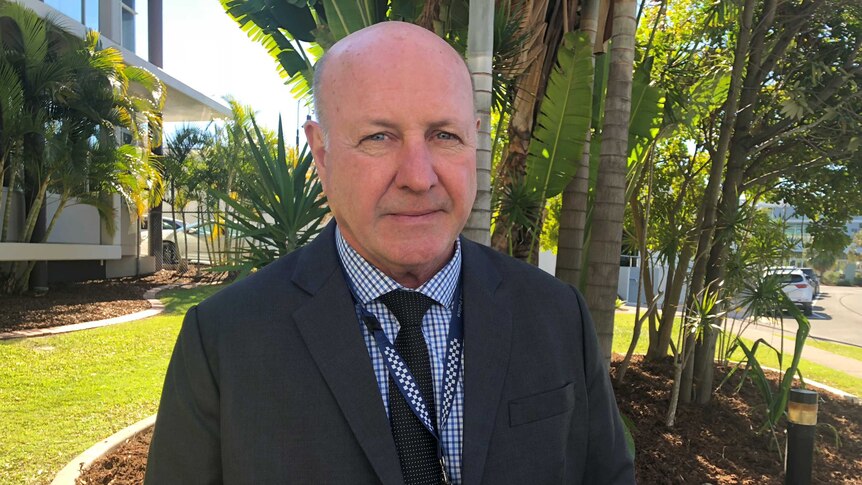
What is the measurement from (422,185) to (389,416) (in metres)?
0.49

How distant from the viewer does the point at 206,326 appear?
1316mm

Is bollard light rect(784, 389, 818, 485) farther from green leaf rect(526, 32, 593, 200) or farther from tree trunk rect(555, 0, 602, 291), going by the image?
green leaf rect(526, 32, 593, 200)

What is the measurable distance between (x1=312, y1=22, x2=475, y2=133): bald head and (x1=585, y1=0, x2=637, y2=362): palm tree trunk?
280 cm

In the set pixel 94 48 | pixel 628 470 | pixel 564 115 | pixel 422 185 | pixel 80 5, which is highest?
pixel 80 5

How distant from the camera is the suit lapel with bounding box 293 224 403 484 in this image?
1.21 metres

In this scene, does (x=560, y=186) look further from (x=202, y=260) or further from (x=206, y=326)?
(x=202, y=260)

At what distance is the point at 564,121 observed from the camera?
470cm

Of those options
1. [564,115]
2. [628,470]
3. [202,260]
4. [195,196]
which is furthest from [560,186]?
[202,260]

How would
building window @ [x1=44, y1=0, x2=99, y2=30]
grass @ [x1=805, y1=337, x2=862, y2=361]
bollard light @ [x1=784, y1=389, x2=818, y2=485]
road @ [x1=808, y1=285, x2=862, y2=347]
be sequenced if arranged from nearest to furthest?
bollard light @ [x1=784, y1=389, x2=818, y2=485] < grass @ [x1=805, y1=337, x2=862, y2=361] < road @ [x1=808, y1=285, x2=862, y2=347] < building window @ [x1=44, y1=0, x2=99, y2=30]

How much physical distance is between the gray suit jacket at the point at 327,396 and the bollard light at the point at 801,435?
Result: 2.40m

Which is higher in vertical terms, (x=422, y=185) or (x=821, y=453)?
(x=422, y=185)

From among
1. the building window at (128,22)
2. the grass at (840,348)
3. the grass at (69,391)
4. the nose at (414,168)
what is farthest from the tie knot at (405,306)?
the building window at (128,22)

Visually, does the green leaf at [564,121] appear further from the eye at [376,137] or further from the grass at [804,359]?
the grass at [804,359]

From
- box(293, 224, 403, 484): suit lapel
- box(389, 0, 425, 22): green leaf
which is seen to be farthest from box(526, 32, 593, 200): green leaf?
box(293, 224, 403, 484): suit lapel
